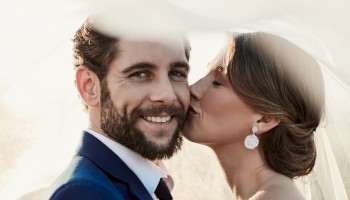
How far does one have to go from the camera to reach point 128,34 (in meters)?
2.82

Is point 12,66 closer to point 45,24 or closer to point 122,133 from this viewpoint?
point 45,24

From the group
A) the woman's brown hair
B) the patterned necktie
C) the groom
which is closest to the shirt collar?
the groom

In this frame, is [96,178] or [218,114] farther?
[218,114]

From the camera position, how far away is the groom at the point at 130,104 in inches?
101

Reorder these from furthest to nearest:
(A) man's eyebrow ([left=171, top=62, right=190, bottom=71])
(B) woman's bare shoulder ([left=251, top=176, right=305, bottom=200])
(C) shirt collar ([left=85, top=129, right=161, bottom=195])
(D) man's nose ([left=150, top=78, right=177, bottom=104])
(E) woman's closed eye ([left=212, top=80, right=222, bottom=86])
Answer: (E) woman's closed eye ([left=212, top=80, right=222, bottom=86]), (B) woman's bare shoulder ([left=251, top=176, right=305, bottom=200]), (A) man's eyebrow ([left=171, top=62, right=190, bottom=71]), (D) man's nose ([left=150, top=78, right=177, bottom=104]), (C) shirt collar ([left=85, top=129, right=161, bottom=195])

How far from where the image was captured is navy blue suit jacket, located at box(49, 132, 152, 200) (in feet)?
7.22

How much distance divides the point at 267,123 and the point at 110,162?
39.4 inches

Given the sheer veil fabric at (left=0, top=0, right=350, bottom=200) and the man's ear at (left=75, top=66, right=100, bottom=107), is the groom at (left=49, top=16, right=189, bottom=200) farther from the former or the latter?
the sheer veil fabric at (left=0, top=0, right=350, bottom=200)

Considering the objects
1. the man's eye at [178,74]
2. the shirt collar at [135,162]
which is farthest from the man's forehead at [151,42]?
the shirt collar at [135,162]

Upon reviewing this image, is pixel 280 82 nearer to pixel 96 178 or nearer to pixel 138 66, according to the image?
pixel 138 66

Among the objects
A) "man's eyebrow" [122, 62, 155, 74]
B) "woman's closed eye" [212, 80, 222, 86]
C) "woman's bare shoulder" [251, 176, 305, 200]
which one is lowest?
"woman's bare shoulder" [251, 176, 305, 200]

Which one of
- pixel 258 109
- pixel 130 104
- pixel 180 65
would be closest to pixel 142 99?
pixel 130 104

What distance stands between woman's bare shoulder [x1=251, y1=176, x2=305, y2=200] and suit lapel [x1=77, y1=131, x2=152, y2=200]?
29.4 inches

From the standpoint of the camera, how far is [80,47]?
294 centimetres
